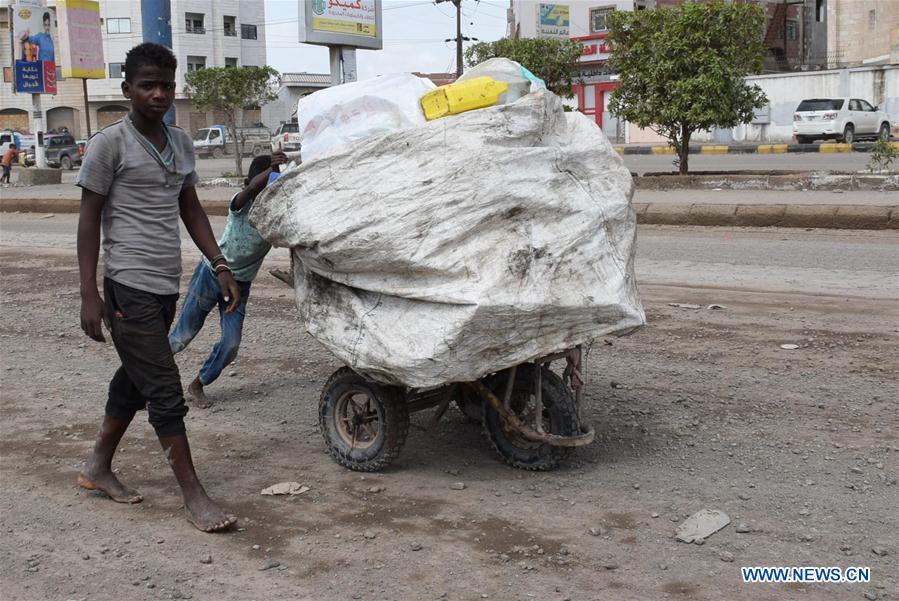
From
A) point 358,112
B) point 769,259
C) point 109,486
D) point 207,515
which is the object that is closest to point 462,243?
point 358,112

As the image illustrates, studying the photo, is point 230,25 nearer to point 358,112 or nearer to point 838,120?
point 838,120

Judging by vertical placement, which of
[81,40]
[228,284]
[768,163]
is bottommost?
[768,163]

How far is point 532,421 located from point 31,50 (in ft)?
103

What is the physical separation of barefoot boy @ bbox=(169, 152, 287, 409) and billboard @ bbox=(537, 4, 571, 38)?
54905 mm

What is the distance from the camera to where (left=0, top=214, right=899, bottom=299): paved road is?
348 inches

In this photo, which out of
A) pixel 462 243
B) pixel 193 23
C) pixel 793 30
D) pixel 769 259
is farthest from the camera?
pixel 193 23

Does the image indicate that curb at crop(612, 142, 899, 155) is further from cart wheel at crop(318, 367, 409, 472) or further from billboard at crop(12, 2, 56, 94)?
cart wheel at crop(318, 367, 409, 472)

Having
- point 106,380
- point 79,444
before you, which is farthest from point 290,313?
point 79,444

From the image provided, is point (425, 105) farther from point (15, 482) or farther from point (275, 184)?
point (15, 482)

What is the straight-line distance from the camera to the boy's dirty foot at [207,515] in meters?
3.86

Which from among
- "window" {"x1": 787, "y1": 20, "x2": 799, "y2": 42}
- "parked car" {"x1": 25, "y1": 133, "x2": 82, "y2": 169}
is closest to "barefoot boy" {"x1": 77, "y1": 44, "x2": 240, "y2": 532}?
"parked car" {"x1": 25, "y1": 133, "x2": 82, "y2": 169}

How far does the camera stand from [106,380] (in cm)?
630

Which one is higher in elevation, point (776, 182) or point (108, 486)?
point (776, 182)

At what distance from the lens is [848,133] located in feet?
112
